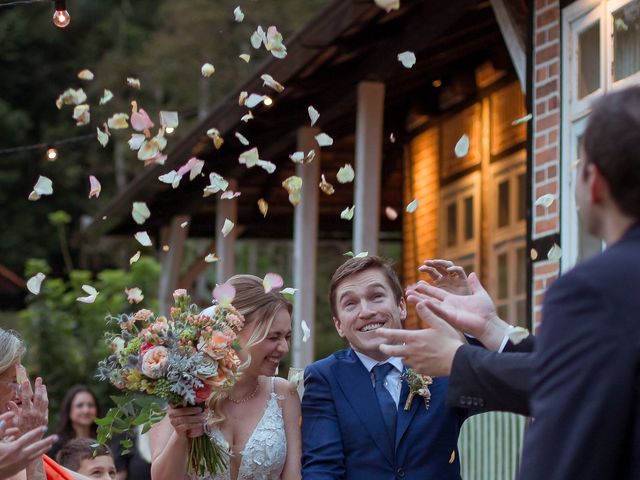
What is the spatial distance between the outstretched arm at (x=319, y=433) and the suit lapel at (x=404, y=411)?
8.5 inches

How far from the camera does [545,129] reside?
25.7ft

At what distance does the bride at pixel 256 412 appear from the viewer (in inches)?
193

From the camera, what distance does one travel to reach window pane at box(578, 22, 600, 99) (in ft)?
24.3

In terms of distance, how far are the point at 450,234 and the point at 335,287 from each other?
8.12 metres

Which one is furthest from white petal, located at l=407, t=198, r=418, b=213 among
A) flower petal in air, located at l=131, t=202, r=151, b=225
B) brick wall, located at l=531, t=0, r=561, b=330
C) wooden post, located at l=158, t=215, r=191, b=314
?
wooden post, located at l=158, t=215, r=191, b=314

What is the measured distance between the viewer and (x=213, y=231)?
58.2 ft

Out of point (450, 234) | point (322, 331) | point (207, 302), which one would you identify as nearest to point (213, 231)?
point (450, 234)

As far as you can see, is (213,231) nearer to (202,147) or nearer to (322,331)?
(202,147)

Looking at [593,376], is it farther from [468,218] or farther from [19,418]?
[468,218]

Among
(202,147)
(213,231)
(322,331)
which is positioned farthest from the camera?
(322,331)

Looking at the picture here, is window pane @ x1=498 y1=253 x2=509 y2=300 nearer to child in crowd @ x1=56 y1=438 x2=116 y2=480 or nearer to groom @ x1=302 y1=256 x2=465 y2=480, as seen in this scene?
child in crowd @ x1=56 y1=438 x2=116 y2=480

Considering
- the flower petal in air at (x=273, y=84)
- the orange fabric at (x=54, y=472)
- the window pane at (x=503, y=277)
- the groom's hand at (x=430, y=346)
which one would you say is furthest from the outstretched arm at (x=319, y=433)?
the window pane at (x=503, y=277)

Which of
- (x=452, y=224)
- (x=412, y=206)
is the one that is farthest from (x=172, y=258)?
(x=412, y=206)

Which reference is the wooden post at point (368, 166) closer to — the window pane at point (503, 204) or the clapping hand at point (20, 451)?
the window pane at point (503, 204)
